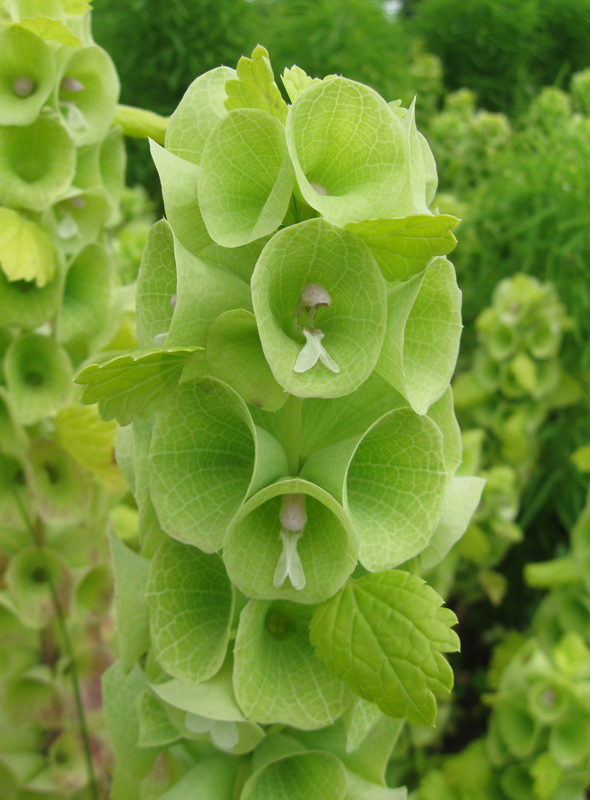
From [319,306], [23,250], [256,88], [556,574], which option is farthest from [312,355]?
[556,574]

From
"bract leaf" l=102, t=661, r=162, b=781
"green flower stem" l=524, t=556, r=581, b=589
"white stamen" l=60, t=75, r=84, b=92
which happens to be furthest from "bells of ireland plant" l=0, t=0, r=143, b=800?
"green flower stem" l=524, t=556, r=581, b=589

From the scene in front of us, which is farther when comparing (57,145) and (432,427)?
(57,145)

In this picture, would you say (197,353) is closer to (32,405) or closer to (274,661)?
(274,661)

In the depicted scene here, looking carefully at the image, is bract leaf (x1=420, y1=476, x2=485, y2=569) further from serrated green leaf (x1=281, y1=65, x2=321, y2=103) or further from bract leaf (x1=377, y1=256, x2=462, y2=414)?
serrated green leaf (x1=281, y1=65, x2=321, y2=103)

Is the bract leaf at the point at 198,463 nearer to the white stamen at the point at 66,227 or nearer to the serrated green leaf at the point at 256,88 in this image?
the serrated green leaf at the point at 256,88

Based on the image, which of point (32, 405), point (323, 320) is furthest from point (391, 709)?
point (32, 405)

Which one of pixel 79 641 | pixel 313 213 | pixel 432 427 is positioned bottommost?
pixel 79 641

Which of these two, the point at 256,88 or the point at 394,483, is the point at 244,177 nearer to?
the point at 256,88
